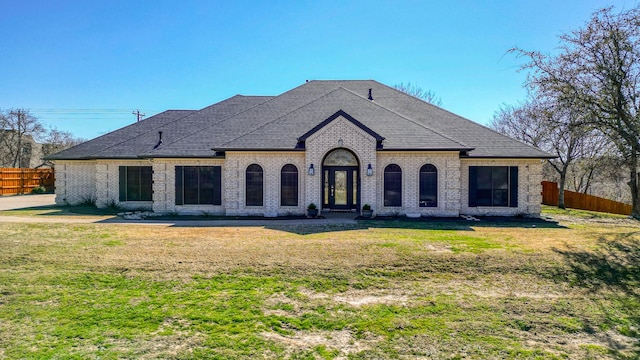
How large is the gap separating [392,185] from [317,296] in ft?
33.3

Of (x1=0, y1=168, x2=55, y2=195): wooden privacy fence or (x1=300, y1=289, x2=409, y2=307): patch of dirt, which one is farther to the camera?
(x1=0, y1=168, x2=55, y2=195): wooden privacy fence

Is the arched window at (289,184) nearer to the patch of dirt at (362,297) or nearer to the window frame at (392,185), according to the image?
the window frame at (392,185)

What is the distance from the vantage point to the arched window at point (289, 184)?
16328 millimetres

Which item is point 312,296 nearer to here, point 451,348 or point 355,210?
point 451,348

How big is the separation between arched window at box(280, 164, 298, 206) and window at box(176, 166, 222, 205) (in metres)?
3.26

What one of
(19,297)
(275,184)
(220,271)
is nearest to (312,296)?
(220,271)

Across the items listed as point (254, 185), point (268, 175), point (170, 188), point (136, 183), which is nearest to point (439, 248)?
point (268, 175)

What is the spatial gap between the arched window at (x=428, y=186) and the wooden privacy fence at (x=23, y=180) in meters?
34.5

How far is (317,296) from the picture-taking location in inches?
271

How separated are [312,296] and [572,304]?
5138 mm

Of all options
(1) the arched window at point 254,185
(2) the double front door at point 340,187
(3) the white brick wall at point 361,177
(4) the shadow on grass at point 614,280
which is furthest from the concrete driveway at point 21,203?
(4) the shadow on grass at point 614,280

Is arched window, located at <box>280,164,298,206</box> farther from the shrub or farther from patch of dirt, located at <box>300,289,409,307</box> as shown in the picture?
the shrub

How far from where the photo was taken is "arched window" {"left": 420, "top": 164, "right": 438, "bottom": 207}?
1609cm

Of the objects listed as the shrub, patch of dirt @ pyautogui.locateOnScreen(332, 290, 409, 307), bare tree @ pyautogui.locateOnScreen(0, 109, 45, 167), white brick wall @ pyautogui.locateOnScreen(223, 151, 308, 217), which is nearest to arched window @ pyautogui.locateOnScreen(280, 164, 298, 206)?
→ white brick wall @ pyautogui.locateOnScreen(223, 151, 308, 217)
